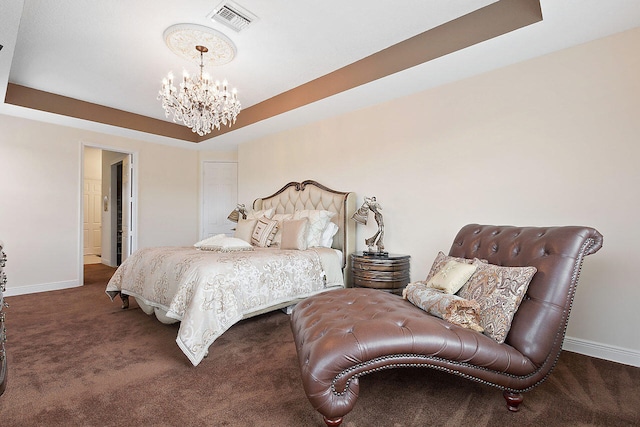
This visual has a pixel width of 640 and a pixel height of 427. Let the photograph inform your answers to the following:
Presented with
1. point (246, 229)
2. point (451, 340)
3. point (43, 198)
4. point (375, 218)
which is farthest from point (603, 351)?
point (43, 198)

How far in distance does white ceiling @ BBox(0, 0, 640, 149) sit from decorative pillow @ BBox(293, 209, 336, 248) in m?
1.31

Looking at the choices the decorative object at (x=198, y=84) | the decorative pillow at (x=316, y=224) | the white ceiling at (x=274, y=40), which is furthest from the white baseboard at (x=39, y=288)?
the decorative pillow at (x=316, y=224)

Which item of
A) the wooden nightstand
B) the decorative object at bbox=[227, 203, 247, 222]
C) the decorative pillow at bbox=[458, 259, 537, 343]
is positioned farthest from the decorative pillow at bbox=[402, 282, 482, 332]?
the decorative object at bbox=[227, 203, 247, 222]

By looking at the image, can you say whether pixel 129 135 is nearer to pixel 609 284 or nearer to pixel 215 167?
pixel 215 167

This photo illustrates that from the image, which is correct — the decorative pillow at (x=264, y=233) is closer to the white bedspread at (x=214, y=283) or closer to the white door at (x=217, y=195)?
the white bedspread at (x=214, y=283)

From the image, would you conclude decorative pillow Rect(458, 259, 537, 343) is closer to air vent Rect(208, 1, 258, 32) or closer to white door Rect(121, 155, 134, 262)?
air vent Rect(208, 1, 258, 32)

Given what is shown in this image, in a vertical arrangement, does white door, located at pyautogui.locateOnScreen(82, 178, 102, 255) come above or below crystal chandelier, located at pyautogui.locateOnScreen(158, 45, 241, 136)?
below

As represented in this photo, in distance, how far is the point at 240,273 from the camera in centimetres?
258

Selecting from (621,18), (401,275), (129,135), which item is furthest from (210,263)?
(129,135)

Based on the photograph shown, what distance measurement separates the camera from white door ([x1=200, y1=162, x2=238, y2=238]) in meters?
6.11

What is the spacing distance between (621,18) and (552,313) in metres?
2.12

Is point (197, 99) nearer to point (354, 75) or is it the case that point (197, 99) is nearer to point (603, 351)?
point (354, 75)

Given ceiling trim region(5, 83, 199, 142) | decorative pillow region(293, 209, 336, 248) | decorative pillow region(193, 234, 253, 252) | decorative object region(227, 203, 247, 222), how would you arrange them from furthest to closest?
decorative object region(227, 203, 247, 222)
ceiling trim region(5, 83, 199, 142)
decorative pillow region(293, 209, 336, 248)
decorative pillow region(193, 234, 253, 252)


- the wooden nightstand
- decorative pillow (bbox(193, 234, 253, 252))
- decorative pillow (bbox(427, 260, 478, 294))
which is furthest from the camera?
decorative pillow (bbox(193, 234, 253, 252))
